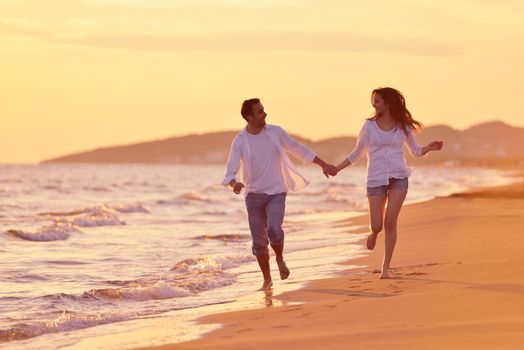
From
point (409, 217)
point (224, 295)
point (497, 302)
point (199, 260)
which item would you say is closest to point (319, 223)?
point (409, 217)

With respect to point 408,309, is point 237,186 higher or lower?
higher

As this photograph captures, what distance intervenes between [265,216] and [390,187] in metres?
1.35

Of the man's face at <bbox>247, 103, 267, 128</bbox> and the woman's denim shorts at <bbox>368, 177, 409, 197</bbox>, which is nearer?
the woman's denim shorts at <bbox>368, 177, 409, 197</bbox>

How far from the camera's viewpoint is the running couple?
9.44 m

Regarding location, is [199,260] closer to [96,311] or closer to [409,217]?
[96,311]

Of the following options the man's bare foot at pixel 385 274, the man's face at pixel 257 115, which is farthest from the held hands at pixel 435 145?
the man's face at pixel 257 115

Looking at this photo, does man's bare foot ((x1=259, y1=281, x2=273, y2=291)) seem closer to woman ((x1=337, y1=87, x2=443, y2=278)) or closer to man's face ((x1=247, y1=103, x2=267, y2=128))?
woman ((x1=337, y1=87, x2=443, y2=278))

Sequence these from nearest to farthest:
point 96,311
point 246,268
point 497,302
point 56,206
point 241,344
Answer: point 241,344
point 497,302
point 96,311
point 246,268
point 56,206

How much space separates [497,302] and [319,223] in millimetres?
15521

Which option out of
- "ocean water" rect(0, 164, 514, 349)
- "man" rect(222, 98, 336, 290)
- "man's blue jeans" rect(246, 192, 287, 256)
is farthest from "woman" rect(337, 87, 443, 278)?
"ocean water" rect(0, 164, 514, 349)

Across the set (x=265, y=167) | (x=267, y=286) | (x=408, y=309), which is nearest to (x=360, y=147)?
(x=265, y=167)

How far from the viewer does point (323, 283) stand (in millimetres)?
9742

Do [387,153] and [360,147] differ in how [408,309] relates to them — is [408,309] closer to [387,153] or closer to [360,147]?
[387,153]

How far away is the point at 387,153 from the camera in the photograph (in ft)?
31.0
